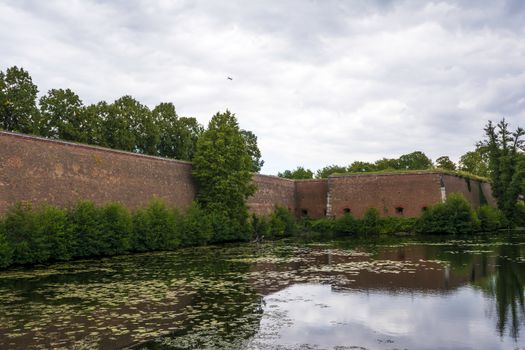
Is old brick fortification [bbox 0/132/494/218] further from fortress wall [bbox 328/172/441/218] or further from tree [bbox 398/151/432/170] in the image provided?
tree [bbox 398/151/432/170]

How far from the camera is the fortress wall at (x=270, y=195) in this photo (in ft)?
114

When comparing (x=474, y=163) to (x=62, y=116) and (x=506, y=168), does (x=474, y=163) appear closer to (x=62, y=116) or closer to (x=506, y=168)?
(x=506, y=168)

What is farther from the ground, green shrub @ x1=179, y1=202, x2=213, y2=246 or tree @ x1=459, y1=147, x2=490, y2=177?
tree @ x1=459, y1=147, x2=490, y2=177

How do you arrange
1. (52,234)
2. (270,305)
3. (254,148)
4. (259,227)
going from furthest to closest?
(254,148)
(259,227)
(52,234)
(270,305)

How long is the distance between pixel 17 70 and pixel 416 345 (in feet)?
91.2

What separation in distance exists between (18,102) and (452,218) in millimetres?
27650

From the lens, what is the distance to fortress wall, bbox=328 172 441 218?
3562 centimetres

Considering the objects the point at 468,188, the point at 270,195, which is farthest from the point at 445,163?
the point at 270,195

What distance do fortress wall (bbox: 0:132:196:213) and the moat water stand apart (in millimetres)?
4023

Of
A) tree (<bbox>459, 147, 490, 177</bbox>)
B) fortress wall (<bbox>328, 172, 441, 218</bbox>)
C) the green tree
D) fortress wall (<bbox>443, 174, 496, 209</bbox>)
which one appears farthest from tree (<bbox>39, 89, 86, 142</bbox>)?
tree (<bbox>459, 147, 490, 177</bbox>)

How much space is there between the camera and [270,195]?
37.0m

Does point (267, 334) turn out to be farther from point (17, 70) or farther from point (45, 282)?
point (17, 70)

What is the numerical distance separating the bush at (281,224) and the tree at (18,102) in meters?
15.8

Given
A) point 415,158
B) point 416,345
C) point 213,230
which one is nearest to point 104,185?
point 213,230
